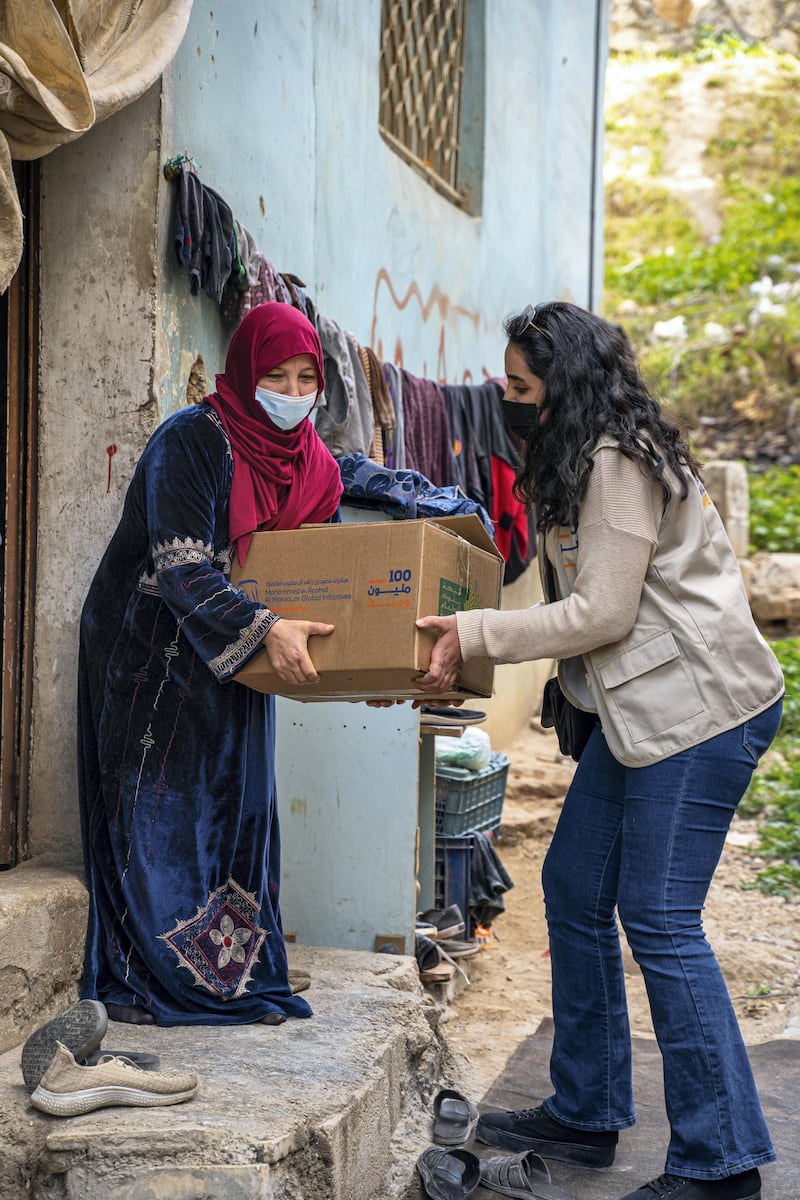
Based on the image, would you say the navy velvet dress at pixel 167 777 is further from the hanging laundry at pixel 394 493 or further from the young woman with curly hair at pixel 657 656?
the hanging laundry at pixel 394 493

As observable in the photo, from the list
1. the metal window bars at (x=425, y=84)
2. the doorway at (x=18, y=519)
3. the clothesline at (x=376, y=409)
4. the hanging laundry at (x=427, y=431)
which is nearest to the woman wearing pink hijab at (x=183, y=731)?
the doorway at (x=18, y=519)

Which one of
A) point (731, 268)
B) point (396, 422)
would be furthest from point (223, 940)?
point (731, 268)

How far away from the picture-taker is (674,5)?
2039cm

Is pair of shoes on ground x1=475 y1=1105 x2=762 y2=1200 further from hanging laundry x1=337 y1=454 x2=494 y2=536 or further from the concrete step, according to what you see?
hanging laundry x1=337 y1=454 x2=494 y2=536

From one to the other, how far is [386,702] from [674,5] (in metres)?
20.7

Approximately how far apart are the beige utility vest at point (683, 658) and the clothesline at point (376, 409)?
849mm

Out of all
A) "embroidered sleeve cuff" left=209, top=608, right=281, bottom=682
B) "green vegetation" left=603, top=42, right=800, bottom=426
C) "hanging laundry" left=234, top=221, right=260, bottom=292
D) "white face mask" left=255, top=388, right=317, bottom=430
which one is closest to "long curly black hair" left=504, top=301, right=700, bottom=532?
"white face mask" left=255, top=388, right=317, bottom=430

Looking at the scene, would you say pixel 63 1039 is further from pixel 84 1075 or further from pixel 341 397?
pixel 341 397

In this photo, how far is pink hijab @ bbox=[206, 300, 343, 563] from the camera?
281 cm

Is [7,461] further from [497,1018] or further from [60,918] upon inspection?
[497,1018]

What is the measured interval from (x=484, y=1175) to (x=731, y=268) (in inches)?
538

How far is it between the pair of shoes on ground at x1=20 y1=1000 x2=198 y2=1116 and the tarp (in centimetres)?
147

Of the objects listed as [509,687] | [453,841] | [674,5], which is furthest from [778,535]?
[674,5]

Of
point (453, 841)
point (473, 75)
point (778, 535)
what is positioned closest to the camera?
point (453, 841)
